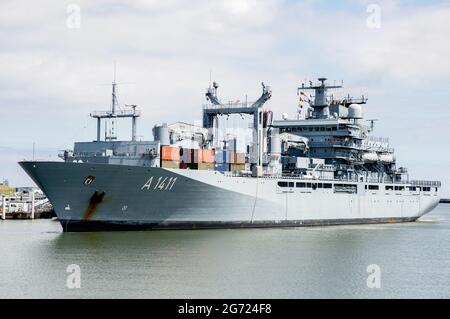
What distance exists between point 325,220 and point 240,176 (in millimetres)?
12655

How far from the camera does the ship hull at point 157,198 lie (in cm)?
4572

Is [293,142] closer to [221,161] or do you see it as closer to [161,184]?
[221,161]

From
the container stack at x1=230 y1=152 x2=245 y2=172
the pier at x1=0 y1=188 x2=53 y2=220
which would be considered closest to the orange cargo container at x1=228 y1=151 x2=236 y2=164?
the container stack at x1=230 y1=152 x2=245 y2=172

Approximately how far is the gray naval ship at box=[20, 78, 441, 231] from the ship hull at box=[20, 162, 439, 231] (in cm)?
7

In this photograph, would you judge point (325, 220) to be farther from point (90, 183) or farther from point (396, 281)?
point (396, 281)

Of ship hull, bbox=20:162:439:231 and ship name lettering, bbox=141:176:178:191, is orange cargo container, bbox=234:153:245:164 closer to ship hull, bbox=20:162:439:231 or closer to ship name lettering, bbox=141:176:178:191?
ship hull, bbox=20:162:439:231

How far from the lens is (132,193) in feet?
154

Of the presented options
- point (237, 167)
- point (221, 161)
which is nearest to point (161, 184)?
point (221, 161)

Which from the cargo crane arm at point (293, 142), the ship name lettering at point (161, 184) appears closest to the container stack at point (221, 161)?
the ship name lettering at point (161, 184)

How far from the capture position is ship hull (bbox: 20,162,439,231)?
45719mm

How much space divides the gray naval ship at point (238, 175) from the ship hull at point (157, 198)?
71 mm
